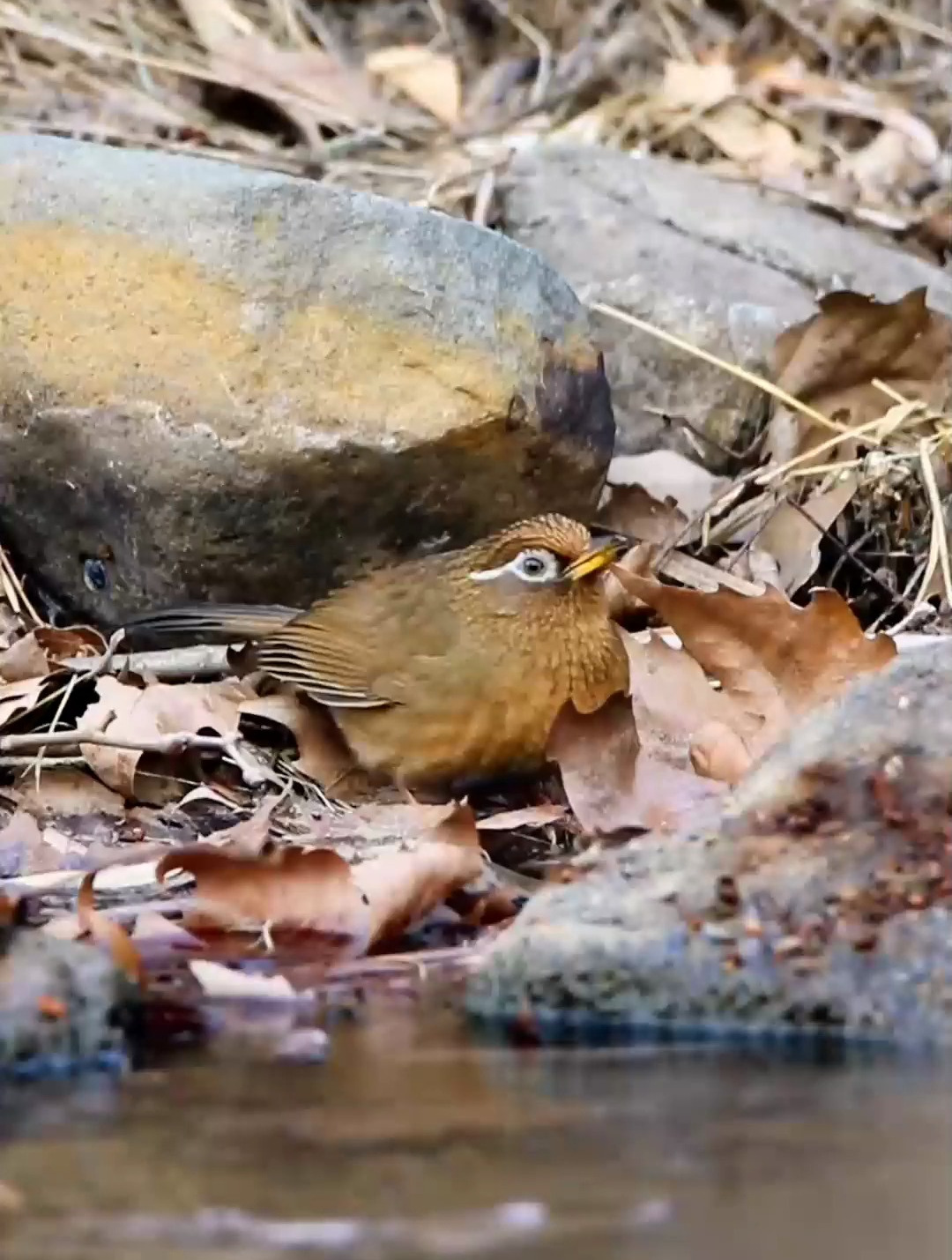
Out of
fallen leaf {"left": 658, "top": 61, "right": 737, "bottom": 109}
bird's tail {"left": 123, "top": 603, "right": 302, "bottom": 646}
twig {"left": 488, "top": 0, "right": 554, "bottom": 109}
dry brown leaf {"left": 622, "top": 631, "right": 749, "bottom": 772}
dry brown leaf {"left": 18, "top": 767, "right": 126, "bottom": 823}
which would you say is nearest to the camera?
dry brown leaf {"left": 622, "top": 631, "right": 749, "bottom": 772}

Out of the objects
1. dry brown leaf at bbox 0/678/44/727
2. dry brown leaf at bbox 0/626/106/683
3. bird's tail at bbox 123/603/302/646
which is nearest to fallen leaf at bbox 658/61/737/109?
bird's tail at bbox 123/603/302/646

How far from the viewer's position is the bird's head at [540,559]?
5.40 metres

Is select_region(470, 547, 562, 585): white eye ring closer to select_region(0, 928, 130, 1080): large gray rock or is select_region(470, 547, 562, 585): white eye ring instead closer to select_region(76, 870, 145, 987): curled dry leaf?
select_region(76, 870, 145, 987): curled dry leaf

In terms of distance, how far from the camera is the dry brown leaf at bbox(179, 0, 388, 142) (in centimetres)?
861

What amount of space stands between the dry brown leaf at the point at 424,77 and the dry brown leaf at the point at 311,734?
3.99 m

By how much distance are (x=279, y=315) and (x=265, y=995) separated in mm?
2512

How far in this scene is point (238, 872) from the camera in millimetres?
3842

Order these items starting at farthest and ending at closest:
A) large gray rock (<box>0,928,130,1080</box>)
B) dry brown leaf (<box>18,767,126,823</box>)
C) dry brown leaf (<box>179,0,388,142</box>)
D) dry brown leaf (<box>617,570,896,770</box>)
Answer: dry brown leaf (<box>179,0,388,142</box>) → dry brown leaf (<box>18,767,126,823</box>) → dry brown leaf (<box>617,570,896,770</box>) → large gray rock (<box>0,928,130,1080</box>)

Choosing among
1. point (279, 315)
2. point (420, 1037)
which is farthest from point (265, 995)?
point (279, 315)

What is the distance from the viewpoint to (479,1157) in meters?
2.69

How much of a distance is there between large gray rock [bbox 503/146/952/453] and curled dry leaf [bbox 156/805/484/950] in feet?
10.5

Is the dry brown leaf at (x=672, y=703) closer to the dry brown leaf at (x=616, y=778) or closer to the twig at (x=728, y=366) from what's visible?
the dry brown leaf at (x=616, y=778)

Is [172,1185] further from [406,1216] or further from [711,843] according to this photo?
[711,843]

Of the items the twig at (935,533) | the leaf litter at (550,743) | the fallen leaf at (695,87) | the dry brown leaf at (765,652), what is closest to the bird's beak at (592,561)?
the leaf litter at (550,743)
